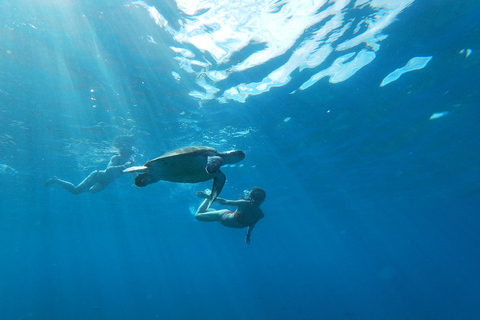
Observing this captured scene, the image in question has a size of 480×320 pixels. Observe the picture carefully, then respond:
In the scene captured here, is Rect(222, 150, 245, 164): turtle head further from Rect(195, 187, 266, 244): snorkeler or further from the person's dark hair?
the person's dark hair

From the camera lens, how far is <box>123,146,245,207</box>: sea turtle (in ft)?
13.6

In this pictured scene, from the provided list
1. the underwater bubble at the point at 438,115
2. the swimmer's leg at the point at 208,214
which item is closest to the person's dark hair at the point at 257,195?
the swimmer's leg at the point at 208,214

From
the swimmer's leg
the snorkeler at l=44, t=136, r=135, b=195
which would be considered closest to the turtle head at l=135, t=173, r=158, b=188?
the swimmer's leg

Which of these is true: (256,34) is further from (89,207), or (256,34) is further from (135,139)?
(89,207)

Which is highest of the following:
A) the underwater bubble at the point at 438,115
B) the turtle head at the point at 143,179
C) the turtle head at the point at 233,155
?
the turtle head at the point at 233,155

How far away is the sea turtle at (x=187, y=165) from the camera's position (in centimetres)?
414

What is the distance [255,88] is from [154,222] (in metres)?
37.0

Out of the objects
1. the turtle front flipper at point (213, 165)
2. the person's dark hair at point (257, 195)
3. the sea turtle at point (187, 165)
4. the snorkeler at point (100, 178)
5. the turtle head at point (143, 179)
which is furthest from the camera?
the snorkeler at point (100, 178)

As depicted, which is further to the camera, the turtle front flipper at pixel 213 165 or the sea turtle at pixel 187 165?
the sea turtle at pixel 187 165

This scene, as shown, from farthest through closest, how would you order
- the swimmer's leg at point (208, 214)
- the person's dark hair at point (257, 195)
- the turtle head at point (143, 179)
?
the swimmer's leg at point (208, 214) → the person's dark hair at point (257, 195) → the turtle head at point (143, 179)

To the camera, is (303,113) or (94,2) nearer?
(94,2)

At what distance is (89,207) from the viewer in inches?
1177

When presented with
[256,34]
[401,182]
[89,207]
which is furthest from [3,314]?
[401,182]

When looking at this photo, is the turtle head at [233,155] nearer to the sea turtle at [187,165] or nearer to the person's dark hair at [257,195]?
the sea turtle at [187,165]
